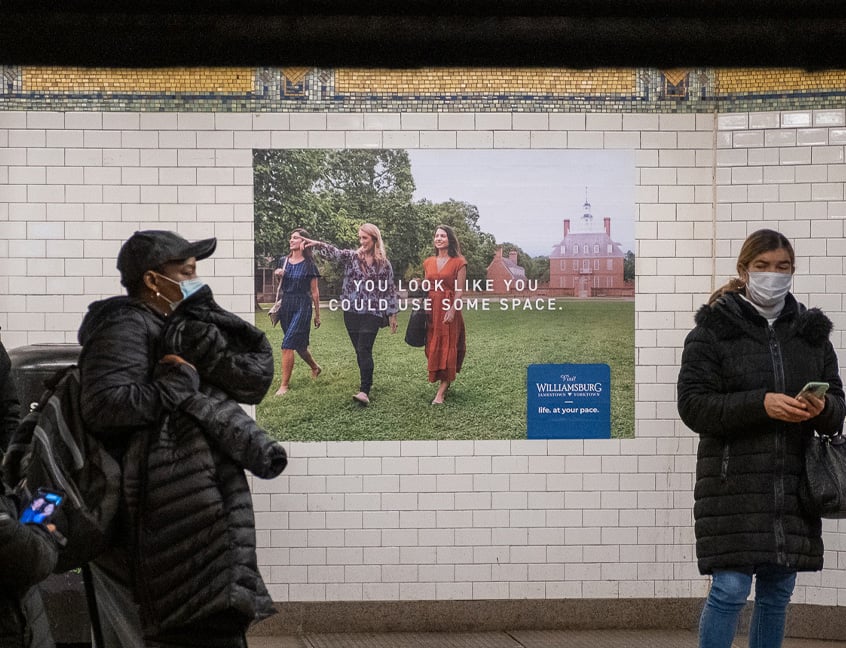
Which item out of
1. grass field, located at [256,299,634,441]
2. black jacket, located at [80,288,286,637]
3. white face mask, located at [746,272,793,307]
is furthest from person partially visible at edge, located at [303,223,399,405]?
black jacket, located at [80,288,286,637]

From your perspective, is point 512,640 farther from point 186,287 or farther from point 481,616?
point 186,287

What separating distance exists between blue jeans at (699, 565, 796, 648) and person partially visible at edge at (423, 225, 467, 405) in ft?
7.58

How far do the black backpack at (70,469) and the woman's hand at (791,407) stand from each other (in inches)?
89.3

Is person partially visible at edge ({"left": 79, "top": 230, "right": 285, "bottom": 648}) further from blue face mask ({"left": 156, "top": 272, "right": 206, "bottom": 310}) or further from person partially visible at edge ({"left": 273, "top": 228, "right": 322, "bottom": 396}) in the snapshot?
person partially visible at edge ({"left": 273, "top": 228, "right": 322, "bottom": 396})

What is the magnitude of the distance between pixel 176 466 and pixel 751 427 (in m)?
2.13

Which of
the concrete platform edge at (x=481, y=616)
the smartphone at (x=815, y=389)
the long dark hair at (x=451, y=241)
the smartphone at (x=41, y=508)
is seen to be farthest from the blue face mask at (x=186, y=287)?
the concrete platform edge at (x=481, y=616)

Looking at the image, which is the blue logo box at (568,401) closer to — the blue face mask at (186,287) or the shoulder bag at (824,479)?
the shoulder bag at (824,479)

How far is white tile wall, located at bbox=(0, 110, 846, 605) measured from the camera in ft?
19.3

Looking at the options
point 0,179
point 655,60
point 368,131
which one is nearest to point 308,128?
point 368,131

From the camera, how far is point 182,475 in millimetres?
3160

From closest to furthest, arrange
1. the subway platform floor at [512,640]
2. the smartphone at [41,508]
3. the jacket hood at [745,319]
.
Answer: the smartphone at [41,508], the jacket hood at [745,319], the subway platform floor at [512,640]

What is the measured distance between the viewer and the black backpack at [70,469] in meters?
3.03

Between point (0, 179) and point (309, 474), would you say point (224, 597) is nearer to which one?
point (309, 474)

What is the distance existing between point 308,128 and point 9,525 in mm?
3769
